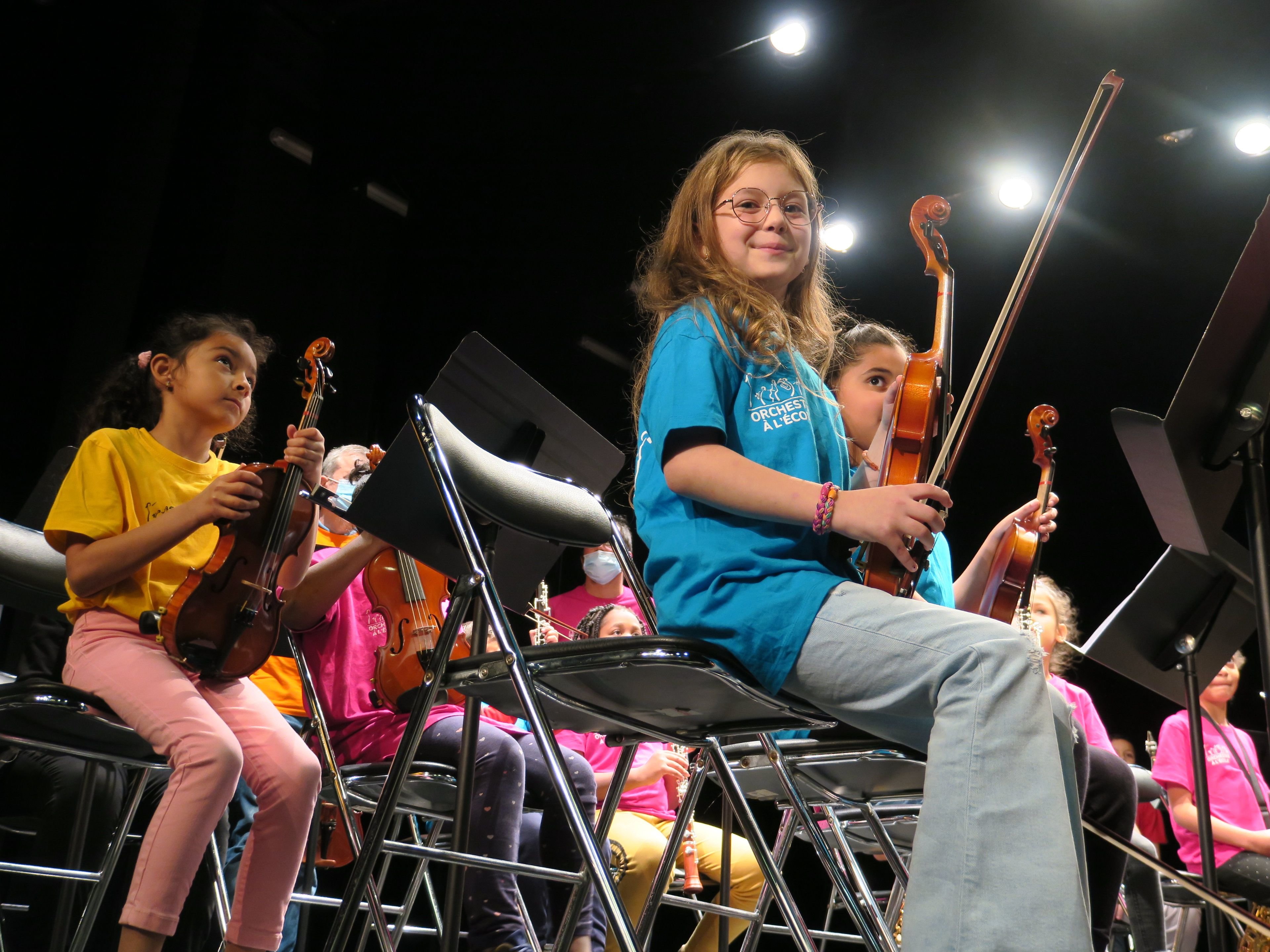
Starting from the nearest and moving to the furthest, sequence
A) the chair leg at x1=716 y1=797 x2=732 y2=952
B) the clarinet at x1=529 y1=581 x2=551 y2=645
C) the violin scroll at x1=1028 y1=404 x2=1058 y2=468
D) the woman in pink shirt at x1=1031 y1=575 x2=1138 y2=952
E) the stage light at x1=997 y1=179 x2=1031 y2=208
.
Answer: the woman in pink shirt at x1=1031 y1=575 x2=1138 y2=952
the chair leg at x1=716 y1=797 x2=732 y2=952
the violin scroll at x1=1028 y1=404 x2=1058 y2=468
the clarinet at x1=529 y1=581 x2=551 y2=645
the stage light at x1=997 y1=179 x2=1031 y2=208

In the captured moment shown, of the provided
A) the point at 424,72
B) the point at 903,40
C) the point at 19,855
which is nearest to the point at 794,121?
the point at 903,40

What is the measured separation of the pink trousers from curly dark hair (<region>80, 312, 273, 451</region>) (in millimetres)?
620

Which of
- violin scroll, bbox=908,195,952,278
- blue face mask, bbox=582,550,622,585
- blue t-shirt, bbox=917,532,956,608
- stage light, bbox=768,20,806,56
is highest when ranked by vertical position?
stage light, bbox=768,20,806,56

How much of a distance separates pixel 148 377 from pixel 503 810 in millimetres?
1219

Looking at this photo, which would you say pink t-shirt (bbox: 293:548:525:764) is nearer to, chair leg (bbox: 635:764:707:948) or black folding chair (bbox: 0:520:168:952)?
black folding chair (bbox: 0:520:168:952)

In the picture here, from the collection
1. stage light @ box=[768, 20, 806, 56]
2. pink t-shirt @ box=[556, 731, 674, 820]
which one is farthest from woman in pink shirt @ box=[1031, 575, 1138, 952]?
stage light @ box=[768, 20, 806, 56]

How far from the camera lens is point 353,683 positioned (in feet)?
7.32

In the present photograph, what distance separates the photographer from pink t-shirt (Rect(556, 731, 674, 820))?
10.0ft

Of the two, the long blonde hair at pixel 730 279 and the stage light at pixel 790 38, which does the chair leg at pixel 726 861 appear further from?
the stage light at pixel 790 38

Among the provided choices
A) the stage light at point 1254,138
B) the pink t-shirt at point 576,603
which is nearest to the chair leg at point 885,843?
the pink t-shirt at point 576,603

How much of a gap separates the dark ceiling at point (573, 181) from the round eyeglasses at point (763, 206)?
Answer: 7.39ft

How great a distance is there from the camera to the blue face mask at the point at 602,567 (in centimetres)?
384

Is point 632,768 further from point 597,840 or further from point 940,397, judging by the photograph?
point 940,397

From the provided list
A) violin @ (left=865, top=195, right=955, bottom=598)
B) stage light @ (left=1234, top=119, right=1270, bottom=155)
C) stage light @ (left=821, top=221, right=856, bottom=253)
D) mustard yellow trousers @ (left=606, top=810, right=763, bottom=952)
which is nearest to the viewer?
violin @ (left=865, top=195, right=955, bottom=598)
